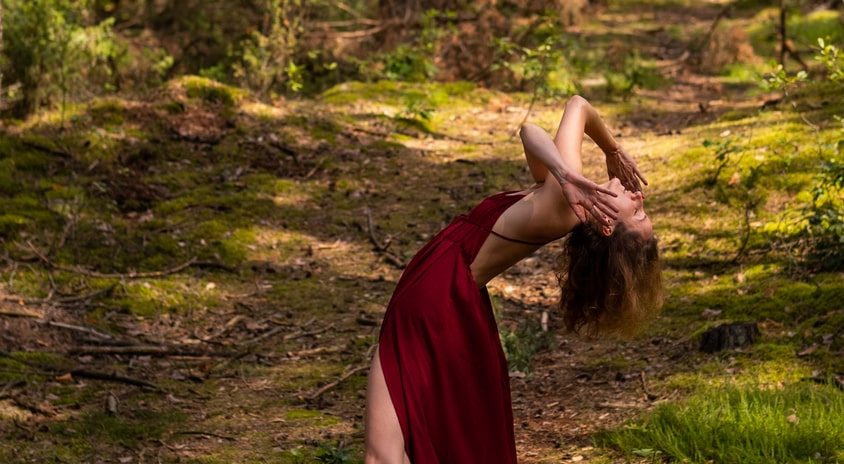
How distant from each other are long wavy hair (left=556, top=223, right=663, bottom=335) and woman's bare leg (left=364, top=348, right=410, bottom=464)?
855mm

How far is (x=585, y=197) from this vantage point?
10.2 ft

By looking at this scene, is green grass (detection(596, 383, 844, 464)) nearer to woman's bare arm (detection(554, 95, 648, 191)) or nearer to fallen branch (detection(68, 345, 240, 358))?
woman's bare arm (detection(554, 95, 648, 191))

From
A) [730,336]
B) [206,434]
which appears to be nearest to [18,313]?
[206,434]

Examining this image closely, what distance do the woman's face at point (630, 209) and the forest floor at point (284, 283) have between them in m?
1.43

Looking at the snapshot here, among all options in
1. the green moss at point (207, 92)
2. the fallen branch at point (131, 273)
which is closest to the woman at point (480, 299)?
the fallen branch at point (131, 273)

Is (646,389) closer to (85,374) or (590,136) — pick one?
(590,136)

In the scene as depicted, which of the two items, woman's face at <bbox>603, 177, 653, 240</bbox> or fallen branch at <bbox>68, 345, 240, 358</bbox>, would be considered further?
fallen branch at <bbox>68, 345, 240, 358</bbox>

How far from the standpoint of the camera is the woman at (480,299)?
3.28 m

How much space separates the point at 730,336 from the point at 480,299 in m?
2.43

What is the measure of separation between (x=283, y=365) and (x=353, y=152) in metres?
3.89

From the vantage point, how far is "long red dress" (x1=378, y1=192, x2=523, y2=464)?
10.9 ft

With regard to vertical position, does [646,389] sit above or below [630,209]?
below

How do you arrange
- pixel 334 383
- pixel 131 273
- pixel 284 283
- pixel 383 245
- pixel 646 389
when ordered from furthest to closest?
pixel 383 245 → pixel 284 283 → pixel 131 273 → pixel 334 383 → pixel 646 389

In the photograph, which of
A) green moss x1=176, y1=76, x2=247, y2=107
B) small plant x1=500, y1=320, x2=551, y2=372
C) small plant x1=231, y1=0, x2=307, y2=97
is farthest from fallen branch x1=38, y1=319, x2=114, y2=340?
small plant x1=231, y1=0, x2=307, y2=97
